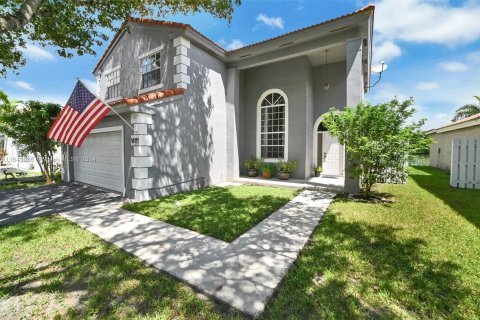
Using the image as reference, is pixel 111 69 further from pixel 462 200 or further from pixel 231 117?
pixel 462 200

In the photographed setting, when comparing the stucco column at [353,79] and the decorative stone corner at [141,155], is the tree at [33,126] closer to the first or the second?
the decorative stone corner at [141,155]

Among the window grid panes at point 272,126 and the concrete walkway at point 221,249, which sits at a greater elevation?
the window grid panes at point 272,126

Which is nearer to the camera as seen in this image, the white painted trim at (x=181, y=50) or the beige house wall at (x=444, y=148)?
the white painted trim at (x=181, y=50)

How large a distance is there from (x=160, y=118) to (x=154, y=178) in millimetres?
2090

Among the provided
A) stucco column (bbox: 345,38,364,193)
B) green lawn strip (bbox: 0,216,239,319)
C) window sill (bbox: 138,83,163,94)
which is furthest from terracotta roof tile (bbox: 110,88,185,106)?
stucco column (bbox: 345,38,364,193)

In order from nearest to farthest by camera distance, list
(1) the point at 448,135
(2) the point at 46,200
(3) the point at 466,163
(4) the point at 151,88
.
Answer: (2) the point at 46,200
(3) the point at 466,163
(4) the point at 151,88
(1) the point at 448,135

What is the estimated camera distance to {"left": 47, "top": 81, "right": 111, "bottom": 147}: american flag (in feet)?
18.7

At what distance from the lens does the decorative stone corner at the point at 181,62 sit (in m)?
8.01

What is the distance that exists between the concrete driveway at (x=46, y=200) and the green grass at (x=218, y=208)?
1708 mm

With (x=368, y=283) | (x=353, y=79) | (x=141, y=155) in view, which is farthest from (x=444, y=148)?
(x=141, y=155)

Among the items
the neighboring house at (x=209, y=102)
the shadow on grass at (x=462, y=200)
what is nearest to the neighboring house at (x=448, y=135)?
the shadow on grass at (x=462, y=200)

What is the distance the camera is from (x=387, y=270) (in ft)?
9.88

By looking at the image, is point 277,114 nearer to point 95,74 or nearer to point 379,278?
point 379,278

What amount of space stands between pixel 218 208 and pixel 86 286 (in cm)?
356
